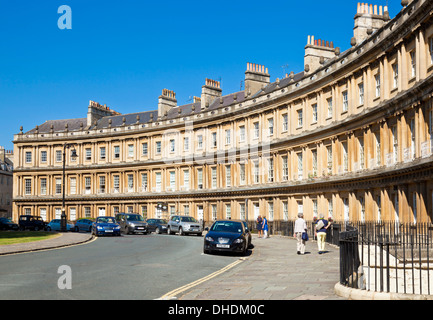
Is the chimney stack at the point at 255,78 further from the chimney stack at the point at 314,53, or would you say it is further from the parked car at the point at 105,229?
the parked car at the point at 105,229

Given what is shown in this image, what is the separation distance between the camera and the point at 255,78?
192 ft

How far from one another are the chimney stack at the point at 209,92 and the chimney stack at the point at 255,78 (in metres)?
6.80

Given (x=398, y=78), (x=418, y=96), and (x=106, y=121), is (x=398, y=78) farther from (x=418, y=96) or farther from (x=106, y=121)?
(x=106, y=121)

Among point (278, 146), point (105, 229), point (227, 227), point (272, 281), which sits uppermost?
point (278, 146)

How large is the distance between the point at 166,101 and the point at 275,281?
57.5 meters

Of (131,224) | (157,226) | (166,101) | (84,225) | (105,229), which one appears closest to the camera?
(105,229)

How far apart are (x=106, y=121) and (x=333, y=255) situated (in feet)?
188

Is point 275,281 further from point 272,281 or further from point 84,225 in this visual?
point 84,225

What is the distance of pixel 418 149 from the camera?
28.5 m

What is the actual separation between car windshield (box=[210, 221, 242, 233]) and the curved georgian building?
33.1 ft

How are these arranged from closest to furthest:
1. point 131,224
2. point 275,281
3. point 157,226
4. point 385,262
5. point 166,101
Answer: point 275,281 < point 385,262 < point 131,224 < point 157,226 < point 166,101

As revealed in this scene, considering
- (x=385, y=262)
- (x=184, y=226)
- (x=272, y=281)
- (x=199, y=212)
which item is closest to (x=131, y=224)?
(x=184, y=226)

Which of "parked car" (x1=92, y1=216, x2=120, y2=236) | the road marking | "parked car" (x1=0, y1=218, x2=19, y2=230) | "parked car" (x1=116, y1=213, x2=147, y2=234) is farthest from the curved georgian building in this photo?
"parked car" (x1=92, y1=216, x2=120, y2=236)

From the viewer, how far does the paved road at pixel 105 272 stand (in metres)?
11.7
